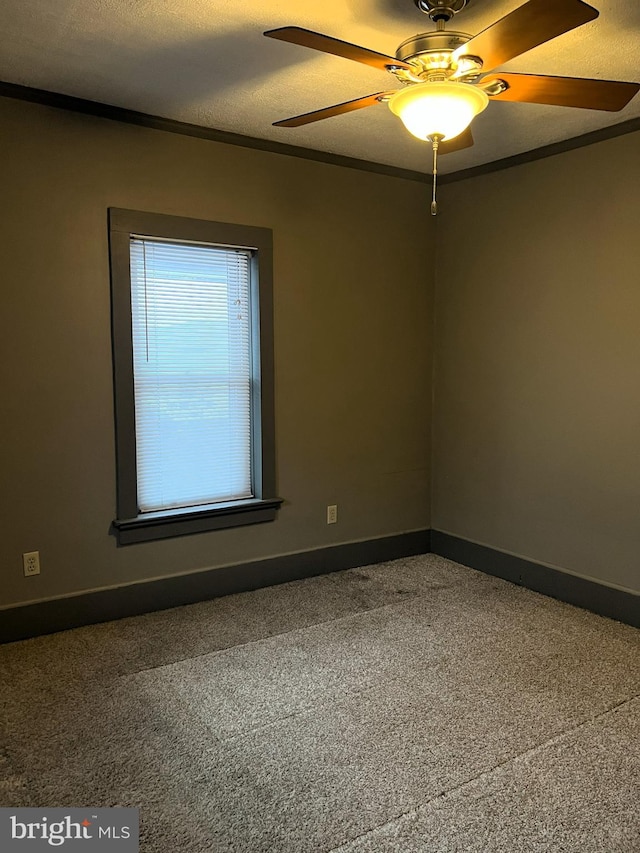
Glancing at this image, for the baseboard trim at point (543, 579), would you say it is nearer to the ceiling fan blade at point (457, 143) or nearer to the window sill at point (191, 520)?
the window sill at point (191, 520)

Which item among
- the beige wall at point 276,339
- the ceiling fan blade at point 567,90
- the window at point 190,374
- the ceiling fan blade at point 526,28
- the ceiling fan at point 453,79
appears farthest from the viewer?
the window at point 190,374

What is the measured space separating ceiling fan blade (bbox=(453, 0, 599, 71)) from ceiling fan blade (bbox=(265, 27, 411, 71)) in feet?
0.72

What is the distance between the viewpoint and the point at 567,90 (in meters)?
2.07

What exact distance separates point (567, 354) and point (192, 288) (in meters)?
2.04

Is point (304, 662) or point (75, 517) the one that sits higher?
point (75, 517)

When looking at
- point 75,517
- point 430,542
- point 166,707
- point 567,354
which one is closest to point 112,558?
point 75,517

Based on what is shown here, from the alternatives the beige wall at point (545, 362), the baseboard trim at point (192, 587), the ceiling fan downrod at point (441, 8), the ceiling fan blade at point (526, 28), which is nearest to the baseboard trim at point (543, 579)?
the beige wall at point (545, 362)

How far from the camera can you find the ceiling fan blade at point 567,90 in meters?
2.00

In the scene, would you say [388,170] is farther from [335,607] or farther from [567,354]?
[335,607]

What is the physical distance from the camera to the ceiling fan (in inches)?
73.7

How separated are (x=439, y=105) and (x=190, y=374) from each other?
6.50ft

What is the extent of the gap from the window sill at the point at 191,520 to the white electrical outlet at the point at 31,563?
0.38m

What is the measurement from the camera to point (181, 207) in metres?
3.41

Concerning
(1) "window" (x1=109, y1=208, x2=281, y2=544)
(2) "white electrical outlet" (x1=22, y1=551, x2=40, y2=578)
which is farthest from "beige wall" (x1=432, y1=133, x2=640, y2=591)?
(2) "white electrical outlet" (x1=22, y1=551, x2=40, y2=578)
